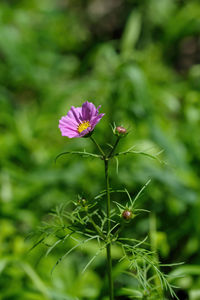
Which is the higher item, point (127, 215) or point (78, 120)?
point (78, 120)

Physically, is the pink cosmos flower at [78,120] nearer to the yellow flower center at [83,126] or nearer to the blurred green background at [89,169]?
the yellow flower center at [83,126]

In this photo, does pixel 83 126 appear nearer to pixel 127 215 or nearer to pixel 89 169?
pixel 127 215

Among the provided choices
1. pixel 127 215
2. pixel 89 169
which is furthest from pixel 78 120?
pixel 89 169

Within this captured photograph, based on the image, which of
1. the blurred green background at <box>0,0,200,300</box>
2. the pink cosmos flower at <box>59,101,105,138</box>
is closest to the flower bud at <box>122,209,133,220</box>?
the pink cosmos flower at <box>59,101,105,138</box>

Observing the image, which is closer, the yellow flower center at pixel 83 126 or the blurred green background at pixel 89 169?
the yellow flower center at pixel 83 126

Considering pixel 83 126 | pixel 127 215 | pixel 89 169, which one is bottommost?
pixel 127 215

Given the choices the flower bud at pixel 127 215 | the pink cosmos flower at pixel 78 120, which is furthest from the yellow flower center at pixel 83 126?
the flower bud at pixel 127 215

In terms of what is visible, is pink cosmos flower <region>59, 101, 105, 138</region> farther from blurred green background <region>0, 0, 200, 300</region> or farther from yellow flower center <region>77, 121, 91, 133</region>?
blurred green background <region>0, 0, 200, 300</region>

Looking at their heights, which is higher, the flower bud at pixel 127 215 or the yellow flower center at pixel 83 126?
the yellow flower center at pixel 83 126

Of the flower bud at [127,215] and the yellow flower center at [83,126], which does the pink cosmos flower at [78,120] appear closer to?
the yellow flower center at [83,126]

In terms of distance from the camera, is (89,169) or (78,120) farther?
(89,169)

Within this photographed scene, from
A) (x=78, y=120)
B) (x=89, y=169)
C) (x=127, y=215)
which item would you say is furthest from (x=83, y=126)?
(x=89, y=169)
